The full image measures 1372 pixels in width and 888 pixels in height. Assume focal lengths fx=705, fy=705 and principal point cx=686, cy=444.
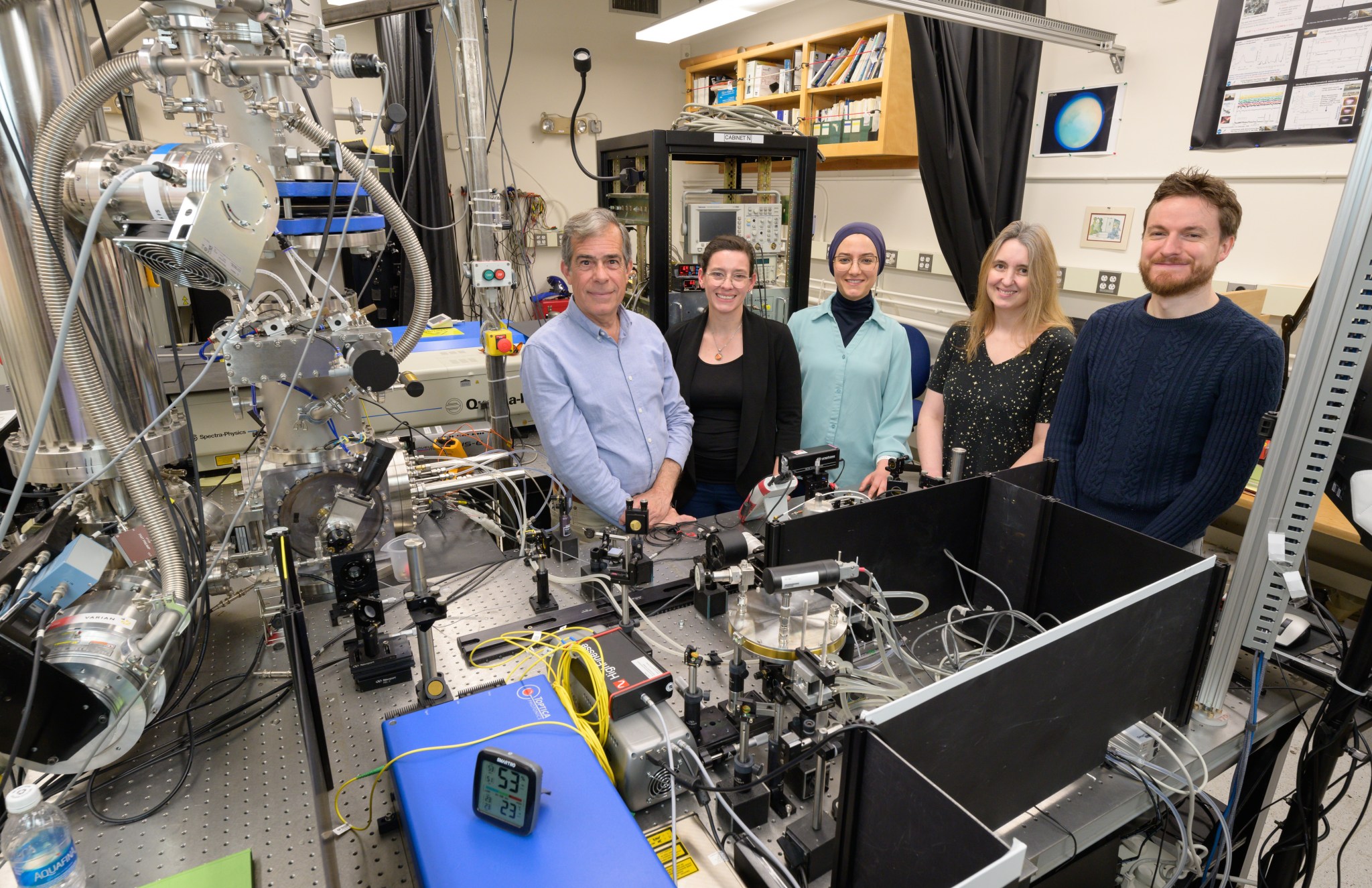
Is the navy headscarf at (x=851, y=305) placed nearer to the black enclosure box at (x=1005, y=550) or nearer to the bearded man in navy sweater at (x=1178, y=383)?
the bearded man in navy sweater at (x=1178, y=383)

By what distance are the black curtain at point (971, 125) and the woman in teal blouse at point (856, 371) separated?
1.23 metres

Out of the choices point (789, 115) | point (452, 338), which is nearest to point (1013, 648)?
point (452, 338)

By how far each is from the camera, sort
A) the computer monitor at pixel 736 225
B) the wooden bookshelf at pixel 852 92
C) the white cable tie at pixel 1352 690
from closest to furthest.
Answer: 1. the white cable tie at pixel 1352 690
2. the computer monitor at pixel 736 225
3. the wooden bookshelf at pixel 852 92

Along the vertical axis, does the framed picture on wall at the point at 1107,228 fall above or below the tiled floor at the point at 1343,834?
above

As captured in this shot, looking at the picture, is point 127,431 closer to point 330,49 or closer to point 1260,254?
point 330,49

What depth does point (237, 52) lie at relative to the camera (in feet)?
3.47

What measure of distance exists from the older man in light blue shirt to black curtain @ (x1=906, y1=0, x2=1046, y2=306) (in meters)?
1.89

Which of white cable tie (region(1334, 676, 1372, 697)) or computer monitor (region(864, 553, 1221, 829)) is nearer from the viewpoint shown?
computer monitor (region(864, 553, 1221, 829))

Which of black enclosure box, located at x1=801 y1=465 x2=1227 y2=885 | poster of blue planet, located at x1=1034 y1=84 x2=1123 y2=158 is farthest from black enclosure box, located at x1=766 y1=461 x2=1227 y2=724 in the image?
poster of blue planet, located at x1=1034 y1=84 x2=1123 y2=158

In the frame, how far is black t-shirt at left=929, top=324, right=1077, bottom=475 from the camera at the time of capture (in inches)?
69.9

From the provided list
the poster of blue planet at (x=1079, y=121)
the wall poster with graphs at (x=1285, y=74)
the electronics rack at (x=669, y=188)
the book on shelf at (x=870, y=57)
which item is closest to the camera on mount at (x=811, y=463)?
the electronics rack at (x=669, y=188)

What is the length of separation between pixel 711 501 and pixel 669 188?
3.62 ft

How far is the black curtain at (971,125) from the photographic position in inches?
115

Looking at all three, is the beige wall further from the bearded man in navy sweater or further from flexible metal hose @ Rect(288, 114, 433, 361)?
the bearded man in navy sweater
